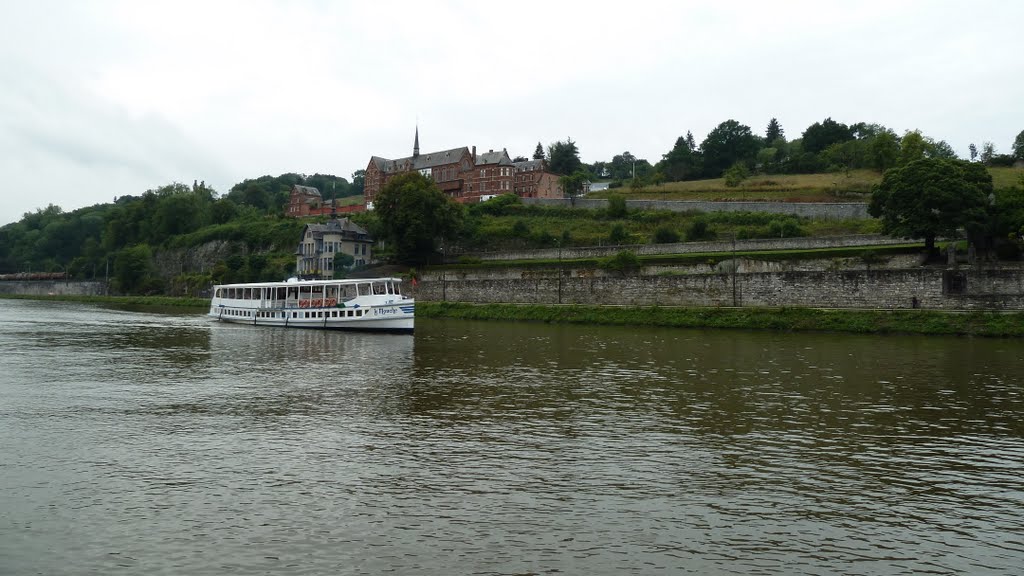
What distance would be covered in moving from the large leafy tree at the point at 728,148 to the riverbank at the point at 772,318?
2889 inches

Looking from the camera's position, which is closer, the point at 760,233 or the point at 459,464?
the point at 459,464

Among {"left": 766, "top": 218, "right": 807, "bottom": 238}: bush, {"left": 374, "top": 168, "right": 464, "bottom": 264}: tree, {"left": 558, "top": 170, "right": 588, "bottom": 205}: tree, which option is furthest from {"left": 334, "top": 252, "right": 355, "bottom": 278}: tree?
{"left": 766, "top": 218, "right": 807, "bottom": 238}: bush

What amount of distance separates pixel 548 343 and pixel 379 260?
5882cm

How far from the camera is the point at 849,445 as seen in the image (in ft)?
48.6

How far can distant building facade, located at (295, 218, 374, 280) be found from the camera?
3686 inches

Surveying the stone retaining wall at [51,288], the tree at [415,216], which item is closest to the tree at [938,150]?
the tree at [415,216]

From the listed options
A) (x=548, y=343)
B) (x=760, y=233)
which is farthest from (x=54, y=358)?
(x=760, y=233)

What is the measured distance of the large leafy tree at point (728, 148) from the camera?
399ft

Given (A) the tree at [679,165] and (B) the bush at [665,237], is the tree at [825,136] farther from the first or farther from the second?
(B) the bush at [665,237]

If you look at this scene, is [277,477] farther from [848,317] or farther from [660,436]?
[848,317]

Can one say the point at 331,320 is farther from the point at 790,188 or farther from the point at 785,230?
the point at 790,188

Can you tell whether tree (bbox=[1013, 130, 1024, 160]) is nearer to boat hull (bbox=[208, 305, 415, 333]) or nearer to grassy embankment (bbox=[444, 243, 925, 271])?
grassy embankment (bbox=[444, 243, 925, 271])

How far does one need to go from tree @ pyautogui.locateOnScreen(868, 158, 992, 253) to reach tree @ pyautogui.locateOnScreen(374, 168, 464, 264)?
45.7m

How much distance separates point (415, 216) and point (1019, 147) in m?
93.3
